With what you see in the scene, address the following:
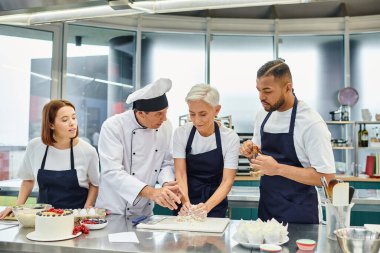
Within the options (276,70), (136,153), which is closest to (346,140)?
(276,70)

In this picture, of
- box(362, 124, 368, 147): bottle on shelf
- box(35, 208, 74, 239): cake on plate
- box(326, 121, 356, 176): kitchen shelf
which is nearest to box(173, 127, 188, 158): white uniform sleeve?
box(35, 208, 74, 239): cake on plate

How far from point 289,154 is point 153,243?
35.8 inches

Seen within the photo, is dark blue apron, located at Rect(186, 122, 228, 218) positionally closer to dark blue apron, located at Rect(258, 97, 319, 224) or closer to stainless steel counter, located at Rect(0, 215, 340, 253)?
dark blue apron, located at Rect(258, 97, 319, 224)

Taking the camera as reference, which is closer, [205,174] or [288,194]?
[288,194]

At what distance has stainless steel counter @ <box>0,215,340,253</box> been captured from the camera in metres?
1.44

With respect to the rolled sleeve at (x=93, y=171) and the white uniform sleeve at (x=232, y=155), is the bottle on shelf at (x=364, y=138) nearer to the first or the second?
the white uniform sleeve at (x=232, y=155)

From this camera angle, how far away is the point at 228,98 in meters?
6.31

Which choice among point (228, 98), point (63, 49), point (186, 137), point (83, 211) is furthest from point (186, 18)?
point (83, 211)

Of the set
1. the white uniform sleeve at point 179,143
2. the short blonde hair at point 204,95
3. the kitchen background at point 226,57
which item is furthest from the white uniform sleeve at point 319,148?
the kitchen background at point 226,57

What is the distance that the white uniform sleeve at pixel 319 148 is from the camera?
6.03 ft

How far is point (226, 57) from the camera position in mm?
6395

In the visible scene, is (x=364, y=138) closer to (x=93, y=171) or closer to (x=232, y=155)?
(x=232, y=155)

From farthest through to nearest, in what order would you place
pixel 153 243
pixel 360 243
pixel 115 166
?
pixel 115 166 → pixel 153 243 → pixel 360 243

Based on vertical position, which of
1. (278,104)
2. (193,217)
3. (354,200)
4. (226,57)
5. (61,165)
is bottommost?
(354,200)
